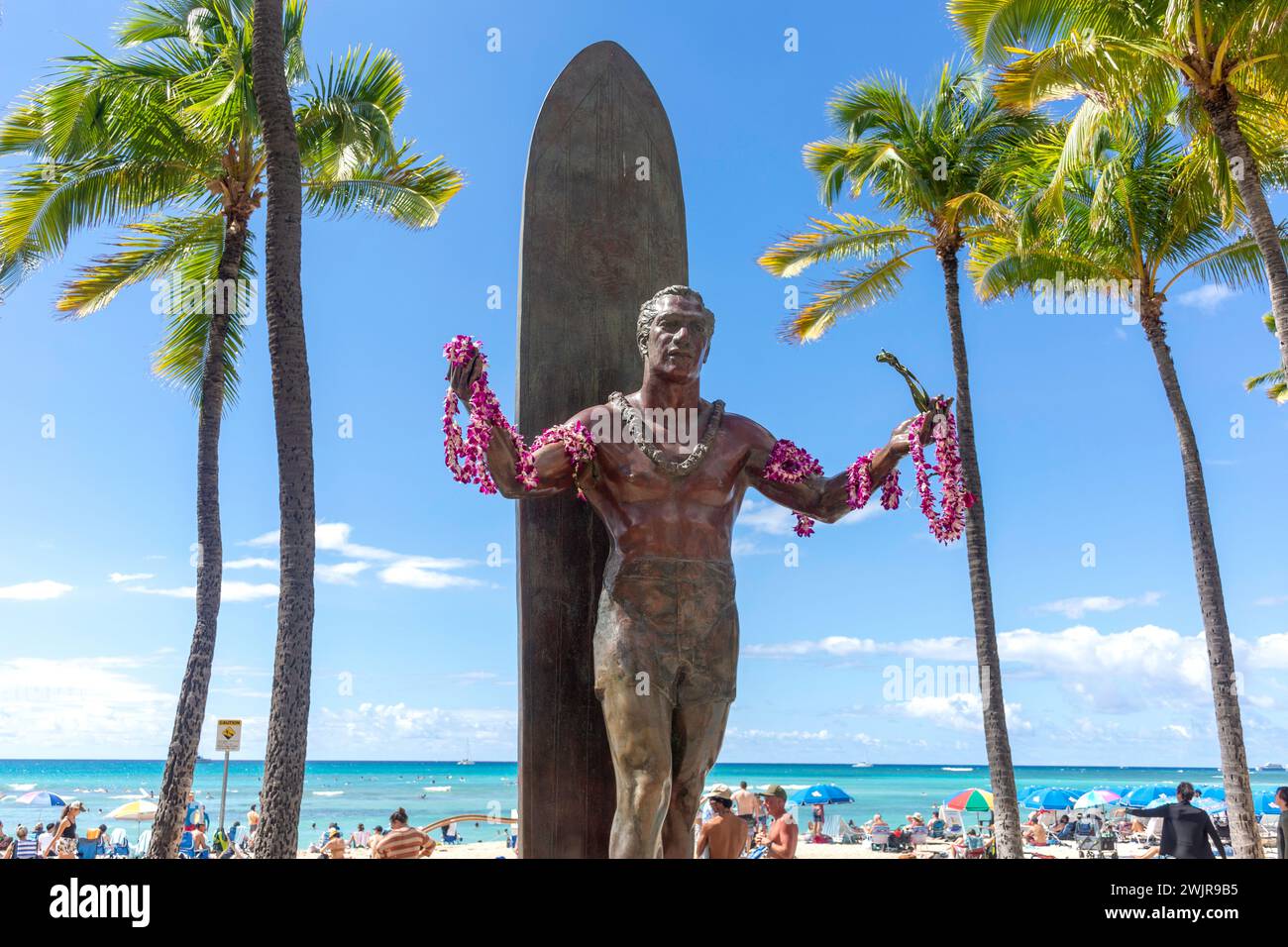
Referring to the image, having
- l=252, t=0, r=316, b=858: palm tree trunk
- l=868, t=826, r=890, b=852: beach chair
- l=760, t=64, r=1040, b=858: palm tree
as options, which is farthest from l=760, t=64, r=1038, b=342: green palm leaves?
l=868, t=826, r=890, b=852: beach chair

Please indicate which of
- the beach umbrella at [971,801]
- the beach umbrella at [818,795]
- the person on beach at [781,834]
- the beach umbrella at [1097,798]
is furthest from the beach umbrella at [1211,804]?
the person on beach at [781,834]

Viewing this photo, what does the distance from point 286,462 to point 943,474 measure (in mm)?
6459

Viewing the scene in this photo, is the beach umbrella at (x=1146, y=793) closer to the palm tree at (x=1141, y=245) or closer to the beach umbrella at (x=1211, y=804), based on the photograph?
the beach umbrella at (x=1211, y=804)

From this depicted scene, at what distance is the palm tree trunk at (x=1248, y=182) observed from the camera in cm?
1204

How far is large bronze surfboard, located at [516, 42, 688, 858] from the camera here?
5.22 meters

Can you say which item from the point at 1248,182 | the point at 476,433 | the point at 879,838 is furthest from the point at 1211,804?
the point at 476,433

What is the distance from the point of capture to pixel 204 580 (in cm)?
1430

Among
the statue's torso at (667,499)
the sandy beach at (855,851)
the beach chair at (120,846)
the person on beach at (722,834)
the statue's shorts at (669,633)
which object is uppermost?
the statue's torso at (667,499)

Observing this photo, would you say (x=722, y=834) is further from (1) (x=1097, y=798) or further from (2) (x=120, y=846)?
(1) (x=1097, y=798)

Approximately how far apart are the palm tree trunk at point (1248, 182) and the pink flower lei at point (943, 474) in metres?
8.99

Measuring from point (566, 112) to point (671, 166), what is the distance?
24.6 inches
